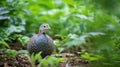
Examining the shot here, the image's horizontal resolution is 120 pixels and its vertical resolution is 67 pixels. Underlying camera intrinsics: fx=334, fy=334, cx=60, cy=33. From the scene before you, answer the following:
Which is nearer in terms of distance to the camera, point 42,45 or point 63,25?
point 42,45

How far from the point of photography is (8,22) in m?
4.71

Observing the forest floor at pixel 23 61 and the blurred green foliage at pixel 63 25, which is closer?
the blurred green foliage at pixel 63 25

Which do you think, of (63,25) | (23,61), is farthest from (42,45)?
(63,25)

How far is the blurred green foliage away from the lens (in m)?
2.31

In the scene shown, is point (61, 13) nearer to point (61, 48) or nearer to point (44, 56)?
point (61, 48)

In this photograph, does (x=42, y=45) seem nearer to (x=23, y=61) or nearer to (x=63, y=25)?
(x=23, y=61)

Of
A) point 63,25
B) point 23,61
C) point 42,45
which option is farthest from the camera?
point 63,25

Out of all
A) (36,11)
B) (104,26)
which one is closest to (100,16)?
(104,26)

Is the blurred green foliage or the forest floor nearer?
the blurred green foliage

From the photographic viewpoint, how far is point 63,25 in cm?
524

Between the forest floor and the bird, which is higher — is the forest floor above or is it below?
below

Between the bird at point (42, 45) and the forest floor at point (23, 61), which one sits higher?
the bird at point (42, 45)

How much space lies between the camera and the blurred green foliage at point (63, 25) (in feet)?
7.57

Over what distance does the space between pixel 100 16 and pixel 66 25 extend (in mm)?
2714
